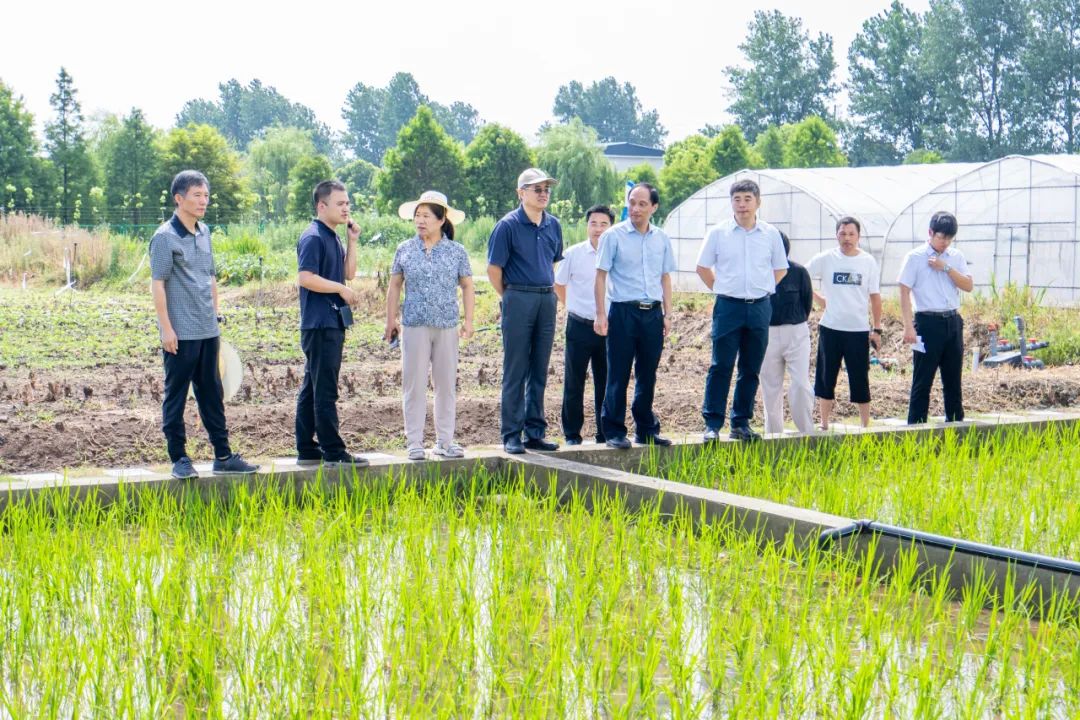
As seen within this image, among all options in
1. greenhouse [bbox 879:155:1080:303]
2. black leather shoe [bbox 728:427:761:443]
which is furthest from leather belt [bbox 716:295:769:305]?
greenhouse [bbox 879:155:1080:303]

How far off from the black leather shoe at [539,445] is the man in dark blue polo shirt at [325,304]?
989mm

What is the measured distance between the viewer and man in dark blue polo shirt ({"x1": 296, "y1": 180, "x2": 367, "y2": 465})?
→ 5672 mm

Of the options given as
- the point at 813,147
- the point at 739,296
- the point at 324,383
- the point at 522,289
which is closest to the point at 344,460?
the point at 324,383

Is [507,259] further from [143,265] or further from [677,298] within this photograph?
[143,265]

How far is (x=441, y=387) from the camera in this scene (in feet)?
19.8

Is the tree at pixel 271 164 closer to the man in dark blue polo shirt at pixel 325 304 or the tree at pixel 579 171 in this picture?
the tree at pixel 579 171

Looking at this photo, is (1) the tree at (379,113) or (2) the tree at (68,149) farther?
(1) the tree at (379,113)

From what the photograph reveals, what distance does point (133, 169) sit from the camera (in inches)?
1580

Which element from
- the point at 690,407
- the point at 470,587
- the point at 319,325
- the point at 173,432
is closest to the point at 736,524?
the point at 470,587

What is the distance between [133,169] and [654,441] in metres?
37.2

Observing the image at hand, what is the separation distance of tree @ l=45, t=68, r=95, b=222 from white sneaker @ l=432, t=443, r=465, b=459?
120 feet

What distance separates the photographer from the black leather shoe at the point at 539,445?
6316 millimetres

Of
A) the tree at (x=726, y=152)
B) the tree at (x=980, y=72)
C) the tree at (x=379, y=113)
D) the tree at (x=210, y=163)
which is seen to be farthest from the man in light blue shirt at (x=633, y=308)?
the tree at (x=379, y=113)

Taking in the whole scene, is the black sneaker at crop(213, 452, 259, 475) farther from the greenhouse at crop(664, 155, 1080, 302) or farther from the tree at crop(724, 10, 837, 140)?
the tree at crop(724, 10, 837, 140)
